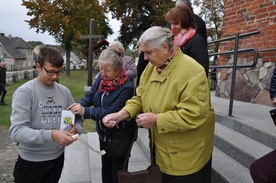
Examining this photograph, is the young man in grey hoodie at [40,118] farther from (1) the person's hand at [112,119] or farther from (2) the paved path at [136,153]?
(2) the paved path at [136,153]

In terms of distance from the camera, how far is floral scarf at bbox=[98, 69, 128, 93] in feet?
7.44

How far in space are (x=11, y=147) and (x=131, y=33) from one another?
840 inches

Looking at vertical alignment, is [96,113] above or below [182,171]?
above

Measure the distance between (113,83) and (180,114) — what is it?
845mm

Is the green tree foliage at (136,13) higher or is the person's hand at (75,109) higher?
the green tree foliage at (136,13)

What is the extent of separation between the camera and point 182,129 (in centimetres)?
161

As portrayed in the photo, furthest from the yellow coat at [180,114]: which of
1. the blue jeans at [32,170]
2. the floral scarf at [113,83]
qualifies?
the blue jeans at [32,170]

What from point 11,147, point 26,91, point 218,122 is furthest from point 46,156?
point 11,147

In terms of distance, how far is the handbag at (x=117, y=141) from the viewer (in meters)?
2.25

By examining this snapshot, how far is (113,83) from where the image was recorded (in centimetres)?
227

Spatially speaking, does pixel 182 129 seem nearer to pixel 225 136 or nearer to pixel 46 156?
pixel 46 156

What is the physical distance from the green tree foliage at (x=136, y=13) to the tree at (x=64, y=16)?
2.66 metres

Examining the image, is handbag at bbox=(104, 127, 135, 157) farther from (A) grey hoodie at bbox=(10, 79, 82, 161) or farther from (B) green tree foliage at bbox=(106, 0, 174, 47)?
(B) green tree foliage at bbox=(106, 0, 174, 47)

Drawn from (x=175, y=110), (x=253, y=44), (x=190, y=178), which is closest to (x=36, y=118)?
(x=175, y=110)
